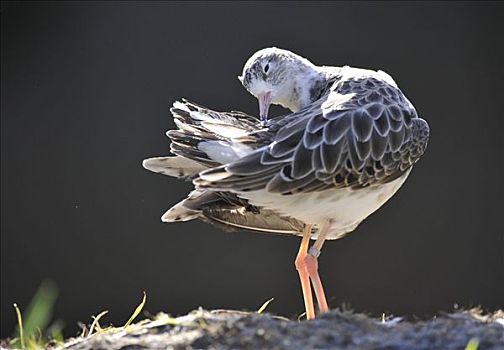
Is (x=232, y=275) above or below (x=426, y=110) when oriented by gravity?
below

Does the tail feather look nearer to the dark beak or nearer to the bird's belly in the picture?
the bird's belly

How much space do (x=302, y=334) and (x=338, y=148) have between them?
1.10 metres

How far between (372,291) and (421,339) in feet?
12.8


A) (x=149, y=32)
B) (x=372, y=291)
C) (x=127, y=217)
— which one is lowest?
(x=372, y=291)

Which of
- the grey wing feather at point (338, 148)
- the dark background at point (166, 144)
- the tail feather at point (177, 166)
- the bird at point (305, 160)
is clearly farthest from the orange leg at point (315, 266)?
the dark background at point (166, 144)

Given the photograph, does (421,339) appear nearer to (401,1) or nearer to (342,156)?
(342,156)

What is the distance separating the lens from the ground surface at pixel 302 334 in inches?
140

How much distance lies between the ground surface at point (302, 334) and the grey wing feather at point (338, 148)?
25.6 inches

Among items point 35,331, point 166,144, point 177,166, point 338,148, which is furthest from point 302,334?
point 166,144

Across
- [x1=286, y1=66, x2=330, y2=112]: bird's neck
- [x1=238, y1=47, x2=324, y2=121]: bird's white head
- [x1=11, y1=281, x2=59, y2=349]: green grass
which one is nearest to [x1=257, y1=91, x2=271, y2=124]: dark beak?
[x1=238, y1=47, x2=324, y2=121]: bird's white head

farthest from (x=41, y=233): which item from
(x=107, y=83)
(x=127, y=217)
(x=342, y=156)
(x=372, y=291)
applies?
(x=342, y=156)

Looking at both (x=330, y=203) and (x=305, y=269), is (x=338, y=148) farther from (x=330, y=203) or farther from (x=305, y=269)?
(x=305, y=269)

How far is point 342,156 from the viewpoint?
454 cm

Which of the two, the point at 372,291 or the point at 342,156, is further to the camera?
the point at 372,291
